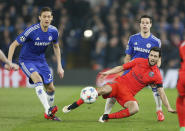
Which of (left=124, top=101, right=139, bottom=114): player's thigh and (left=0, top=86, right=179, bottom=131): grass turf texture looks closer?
(left=0, top=86, right=179, bottom=131): grass turf texture

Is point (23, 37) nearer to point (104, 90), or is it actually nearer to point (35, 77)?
point (35, 77)

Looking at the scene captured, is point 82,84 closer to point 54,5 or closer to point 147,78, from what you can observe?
point 54,5

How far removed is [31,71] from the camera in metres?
8.37

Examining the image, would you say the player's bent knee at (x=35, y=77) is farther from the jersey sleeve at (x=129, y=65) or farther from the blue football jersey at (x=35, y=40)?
the jersey sleeve at (x=129, y=65)

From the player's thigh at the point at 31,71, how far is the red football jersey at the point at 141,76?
163 cm

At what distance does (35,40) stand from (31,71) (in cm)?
60

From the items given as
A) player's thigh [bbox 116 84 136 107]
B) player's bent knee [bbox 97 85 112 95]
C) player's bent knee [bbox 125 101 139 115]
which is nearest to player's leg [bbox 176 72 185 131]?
player's bent knee [bbox 125 101 139 115]

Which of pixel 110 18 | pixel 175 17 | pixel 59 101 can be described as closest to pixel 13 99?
pixel 59 101

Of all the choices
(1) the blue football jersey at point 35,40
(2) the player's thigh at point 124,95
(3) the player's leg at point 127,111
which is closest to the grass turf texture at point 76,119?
(3) the player's leg at point 127,111

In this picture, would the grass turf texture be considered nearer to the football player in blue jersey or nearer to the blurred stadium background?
the football player in blue jersey

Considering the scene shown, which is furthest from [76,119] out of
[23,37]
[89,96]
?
[23,37]

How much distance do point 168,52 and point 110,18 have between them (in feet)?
8.17

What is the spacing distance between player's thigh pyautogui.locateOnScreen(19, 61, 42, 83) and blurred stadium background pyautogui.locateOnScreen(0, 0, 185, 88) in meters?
7.52

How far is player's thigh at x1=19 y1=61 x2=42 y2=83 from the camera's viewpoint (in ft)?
27.0
